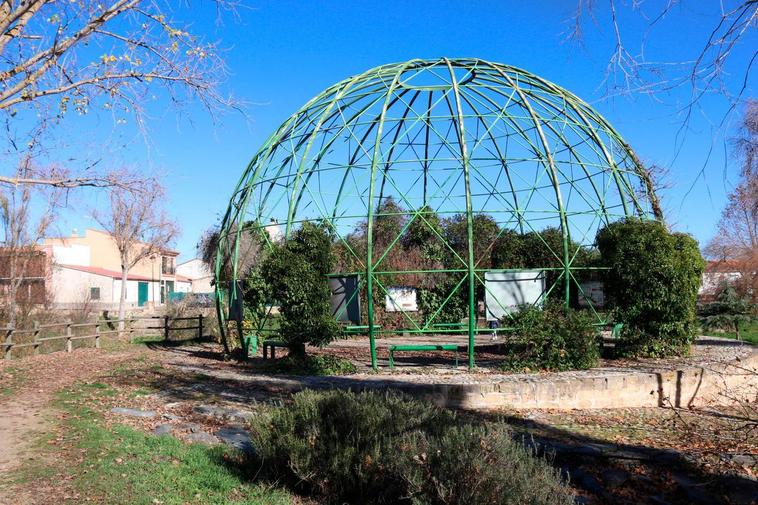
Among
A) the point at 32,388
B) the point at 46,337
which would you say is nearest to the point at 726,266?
the point at 46,337

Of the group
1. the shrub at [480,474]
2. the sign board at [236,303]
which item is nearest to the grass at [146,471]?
the shrub at [480,474]

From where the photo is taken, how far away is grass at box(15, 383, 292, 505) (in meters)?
5.53

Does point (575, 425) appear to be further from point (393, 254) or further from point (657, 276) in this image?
point (393, 254)

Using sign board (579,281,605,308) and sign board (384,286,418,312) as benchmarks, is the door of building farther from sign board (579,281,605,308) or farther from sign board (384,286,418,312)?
sign board (579,281,605,308)

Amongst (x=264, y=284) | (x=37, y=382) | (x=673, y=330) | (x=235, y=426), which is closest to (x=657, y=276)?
(x=673, y=330)

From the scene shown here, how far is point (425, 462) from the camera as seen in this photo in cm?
469

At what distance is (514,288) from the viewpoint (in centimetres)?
1377

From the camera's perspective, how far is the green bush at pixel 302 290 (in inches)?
488

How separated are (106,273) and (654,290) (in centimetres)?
4660

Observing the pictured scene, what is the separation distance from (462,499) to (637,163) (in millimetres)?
13212

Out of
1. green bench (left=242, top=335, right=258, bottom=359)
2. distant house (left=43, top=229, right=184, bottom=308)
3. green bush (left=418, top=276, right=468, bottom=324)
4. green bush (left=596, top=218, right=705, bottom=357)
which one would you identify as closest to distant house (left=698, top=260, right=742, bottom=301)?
green bush (left=418, top=276, right=468, bottom=324)

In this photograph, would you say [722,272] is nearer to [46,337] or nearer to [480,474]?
[46,337]

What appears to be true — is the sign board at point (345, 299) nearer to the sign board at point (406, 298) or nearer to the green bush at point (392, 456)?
the green bush at point (392, 456)

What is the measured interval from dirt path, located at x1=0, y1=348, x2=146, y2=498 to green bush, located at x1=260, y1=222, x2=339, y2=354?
13.4 feet
